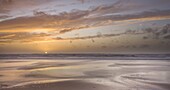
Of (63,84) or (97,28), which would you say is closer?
(63,84)

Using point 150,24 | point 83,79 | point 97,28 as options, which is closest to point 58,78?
point 83,79

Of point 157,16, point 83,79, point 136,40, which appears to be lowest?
point 83,79

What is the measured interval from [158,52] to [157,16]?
134 cm

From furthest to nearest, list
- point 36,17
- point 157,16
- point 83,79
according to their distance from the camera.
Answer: point 36,17 < point 157,16 < point 83,79

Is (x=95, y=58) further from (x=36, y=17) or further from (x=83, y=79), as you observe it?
(x=83, y=79)

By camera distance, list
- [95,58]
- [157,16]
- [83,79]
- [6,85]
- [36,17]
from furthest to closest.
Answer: [95,58]
[36,17]
[157,16]
[83,79]
[6,85]

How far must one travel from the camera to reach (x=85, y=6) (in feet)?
38.0

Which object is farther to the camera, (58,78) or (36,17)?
(36,17)

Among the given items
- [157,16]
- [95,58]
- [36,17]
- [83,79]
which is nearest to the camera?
[83,79]

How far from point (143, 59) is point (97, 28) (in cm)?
226

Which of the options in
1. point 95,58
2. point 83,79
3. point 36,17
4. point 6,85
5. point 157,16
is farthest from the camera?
point 95,58

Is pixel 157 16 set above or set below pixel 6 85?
above

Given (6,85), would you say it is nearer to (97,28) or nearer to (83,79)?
(83,79)

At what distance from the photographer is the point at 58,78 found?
24.8ft
